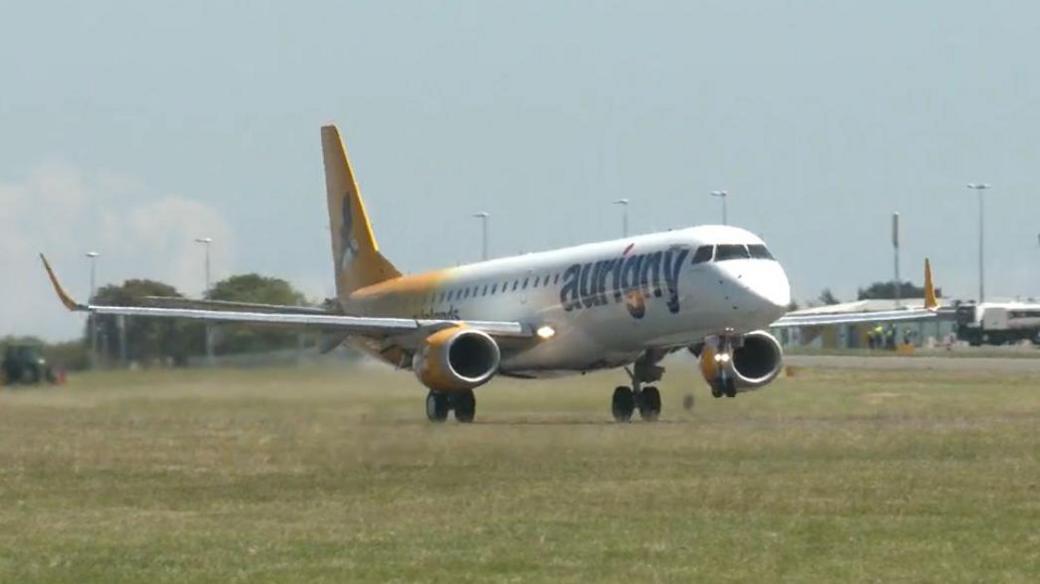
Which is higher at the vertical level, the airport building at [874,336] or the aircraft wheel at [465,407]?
the airport building at [874,336]

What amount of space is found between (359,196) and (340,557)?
38443 millimetres

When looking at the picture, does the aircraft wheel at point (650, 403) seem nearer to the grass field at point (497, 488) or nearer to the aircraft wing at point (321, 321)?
the grass field at point (497, 488)

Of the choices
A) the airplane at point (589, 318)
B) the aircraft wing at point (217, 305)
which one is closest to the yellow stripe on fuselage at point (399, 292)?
the airplane at point (589, 318)

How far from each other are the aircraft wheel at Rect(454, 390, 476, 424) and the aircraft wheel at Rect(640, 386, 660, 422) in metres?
2.87

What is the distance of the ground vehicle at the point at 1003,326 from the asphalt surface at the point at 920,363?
31448 mm

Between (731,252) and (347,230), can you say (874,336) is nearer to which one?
(347,230)

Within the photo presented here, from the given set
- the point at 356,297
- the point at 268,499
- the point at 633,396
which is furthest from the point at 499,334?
the point at 268,499

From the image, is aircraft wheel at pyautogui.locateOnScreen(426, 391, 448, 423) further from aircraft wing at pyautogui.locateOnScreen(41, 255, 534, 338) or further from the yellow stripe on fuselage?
the yellow stripe on fuselage

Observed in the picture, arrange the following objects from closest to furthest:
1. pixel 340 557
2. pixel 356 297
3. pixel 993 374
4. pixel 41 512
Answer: pixel 340 557
pixel 41 512
pixel 356 297
pixel 993 374

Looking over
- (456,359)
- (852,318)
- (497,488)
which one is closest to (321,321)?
(456,359)

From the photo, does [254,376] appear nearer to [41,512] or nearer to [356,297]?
[356,297]

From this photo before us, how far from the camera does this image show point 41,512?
2220 centimetres

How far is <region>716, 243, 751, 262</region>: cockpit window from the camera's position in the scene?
1614 inches

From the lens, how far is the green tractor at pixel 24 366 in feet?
159
